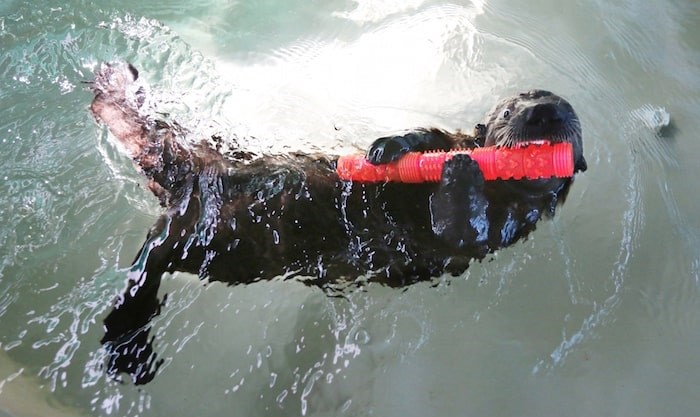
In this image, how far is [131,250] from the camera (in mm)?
3617

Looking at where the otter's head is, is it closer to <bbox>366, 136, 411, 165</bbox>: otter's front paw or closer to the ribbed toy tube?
the ribbed toy tube

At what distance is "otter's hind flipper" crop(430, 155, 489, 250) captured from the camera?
2.81 metres

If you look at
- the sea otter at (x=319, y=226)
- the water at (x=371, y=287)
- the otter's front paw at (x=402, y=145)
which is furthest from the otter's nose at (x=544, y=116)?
the water at (x=371, y=287)

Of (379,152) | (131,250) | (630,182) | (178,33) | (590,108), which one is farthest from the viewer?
(178,33)

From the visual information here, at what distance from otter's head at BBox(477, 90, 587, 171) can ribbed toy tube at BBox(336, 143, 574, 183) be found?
5 cm

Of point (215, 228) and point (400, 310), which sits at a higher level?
point (215, 228)

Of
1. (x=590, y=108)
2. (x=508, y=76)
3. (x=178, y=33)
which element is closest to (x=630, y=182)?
(x=590, y=108)

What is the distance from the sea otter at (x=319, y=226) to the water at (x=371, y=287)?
216 mm

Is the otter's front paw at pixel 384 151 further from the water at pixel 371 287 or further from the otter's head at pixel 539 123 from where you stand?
the water at pixel 371 287

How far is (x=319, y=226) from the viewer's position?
3064 mm

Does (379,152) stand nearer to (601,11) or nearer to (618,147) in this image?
(618,147)

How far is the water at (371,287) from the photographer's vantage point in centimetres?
321

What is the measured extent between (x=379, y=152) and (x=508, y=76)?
205 centimetres

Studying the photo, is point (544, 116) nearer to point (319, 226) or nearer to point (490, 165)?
point (490, 165)
